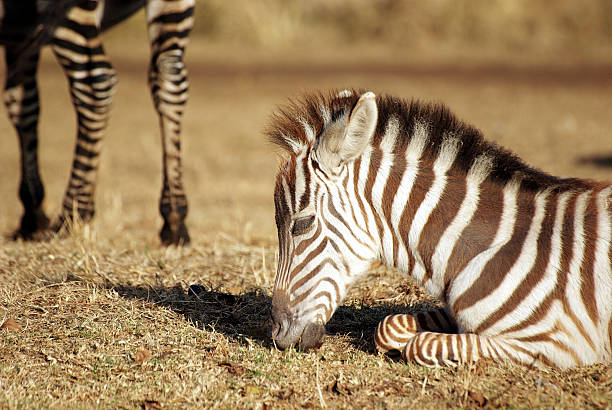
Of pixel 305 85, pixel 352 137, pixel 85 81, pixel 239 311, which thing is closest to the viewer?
pixel 352 137

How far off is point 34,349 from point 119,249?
88.4 inches

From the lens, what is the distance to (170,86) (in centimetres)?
715

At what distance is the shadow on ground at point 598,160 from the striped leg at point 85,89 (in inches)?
324

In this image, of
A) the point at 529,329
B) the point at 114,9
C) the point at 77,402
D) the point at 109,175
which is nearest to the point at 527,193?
Result: the point at 529,329

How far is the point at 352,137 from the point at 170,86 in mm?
3804

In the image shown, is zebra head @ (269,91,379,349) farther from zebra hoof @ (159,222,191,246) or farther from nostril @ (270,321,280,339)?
zebra hoof @ (159,222,191,246)

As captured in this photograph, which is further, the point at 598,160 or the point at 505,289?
the point at 598,160

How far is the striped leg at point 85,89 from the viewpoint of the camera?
22.4 ft

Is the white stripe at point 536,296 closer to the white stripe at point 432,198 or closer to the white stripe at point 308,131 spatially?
the white stripe at point 432,198

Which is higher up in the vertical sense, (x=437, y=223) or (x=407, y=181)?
(x=407, y=181)

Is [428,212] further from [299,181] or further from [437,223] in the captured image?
[299,181]

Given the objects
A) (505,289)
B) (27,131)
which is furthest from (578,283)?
(27,131)

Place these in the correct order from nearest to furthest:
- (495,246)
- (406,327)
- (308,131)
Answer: (495,246) < (308,131) < (406,327)

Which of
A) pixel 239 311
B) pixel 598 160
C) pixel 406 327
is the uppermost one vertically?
pixel 406 327
